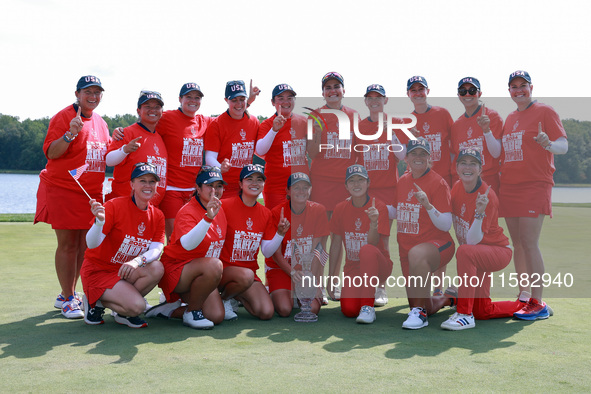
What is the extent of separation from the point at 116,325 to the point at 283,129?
2575 millimetres

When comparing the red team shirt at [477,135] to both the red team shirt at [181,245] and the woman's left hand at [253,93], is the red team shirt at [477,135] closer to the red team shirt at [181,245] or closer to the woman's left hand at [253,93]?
the woman's left hand at [253,93]

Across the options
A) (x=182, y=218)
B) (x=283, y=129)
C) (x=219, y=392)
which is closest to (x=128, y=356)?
(x=219, y=392)

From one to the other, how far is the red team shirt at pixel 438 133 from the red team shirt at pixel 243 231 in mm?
1884

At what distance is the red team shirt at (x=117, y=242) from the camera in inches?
187

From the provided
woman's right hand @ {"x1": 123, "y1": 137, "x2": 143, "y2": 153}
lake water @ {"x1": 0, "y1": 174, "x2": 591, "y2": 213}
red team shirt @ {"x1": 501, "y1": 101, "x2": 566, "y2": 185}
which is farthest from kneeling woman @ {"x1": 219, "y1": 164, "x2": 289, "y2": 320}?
lake water @ {"x1": 0, "y1": 174, "x2": 591, "y2": 213}

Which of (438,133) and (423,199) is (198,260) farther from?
(438,133)

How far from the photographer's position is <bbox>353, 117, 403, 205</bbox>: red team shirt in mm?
5855

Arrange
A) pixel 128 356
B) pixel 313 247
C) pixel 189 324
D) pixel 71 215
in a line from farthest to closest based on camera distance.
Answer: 1. pixel 313 247
2. pixel 71 215
3. pixel 189 324
4. pixel 128 356

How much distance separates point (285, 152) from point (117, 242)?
1971 mm

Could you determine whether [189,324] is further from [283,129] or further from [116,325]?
[283,129]

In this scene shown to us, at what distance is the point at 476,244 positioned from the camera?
16.1 ft

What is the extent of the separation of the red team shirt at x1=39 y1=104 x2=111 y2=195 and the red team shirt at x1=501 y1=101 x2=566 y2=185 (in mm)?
4066

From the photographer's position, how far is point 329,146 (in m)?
5.87

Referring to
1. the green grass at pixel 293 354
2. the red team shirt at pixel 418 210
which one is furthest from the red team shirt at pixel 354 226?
the green grass at pixel 293 354
